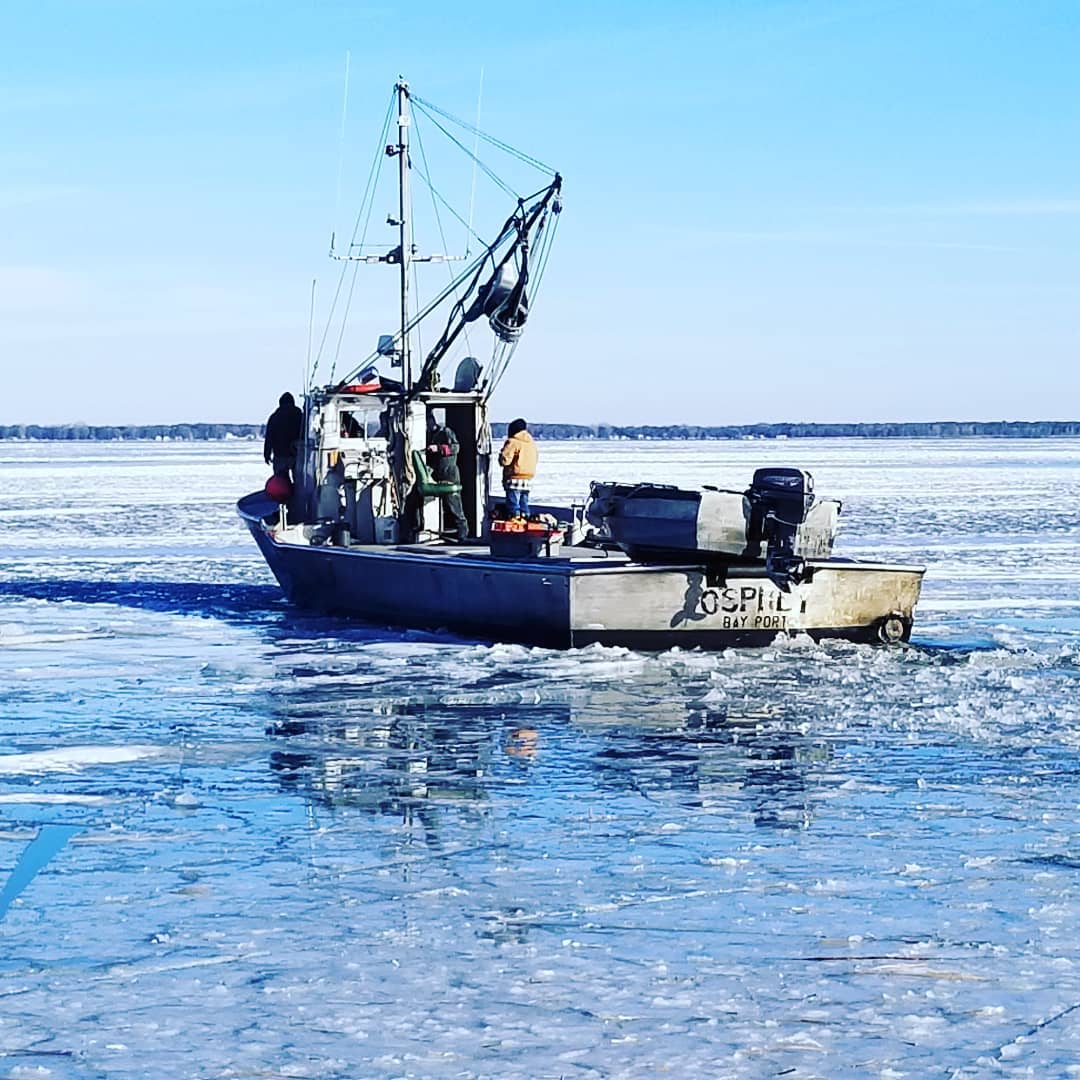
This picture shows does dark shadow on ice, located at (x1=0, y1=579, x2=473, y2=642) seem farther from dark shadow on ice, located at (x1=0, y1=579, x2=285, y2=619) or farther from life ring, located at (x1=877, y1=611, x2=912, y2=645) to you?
life ring, located at (x1=877, y1=611, x2=912, y2=645)

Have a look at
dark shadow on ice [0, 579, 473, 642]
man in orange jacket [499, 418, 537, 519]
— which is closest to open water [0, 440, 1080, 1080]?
dark shadow on ice [0, 579, 473, 642]

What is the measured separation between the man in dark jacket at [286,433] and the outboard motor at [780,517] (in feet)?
22.9

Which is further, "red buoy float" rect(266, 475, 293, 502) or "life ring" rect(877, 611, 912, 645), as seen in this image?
"red buoy float" rect(266, 475, 293, 502)

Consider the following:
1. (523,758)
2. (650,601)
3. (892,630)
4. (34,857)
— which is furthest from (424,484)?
(34,857)

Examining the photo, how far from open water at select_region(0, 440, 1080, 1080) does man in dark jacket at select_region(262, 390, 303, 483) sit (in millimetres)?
4134

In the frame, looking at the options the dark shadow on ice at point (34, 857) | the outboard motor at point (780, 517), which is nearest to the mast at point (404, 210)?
the outboard motor at point (780, 517)

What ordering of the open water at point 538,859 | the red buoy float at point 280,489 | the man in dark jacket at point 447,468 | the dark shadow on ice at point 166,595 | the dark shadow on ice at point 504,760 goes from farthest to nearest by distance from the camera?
the red buoy float at point 280,489 → the dark shadow on ice at point 166,595 → the man in dark jacket at point 447,468 → the dark shadow on ice at point 504,760 → the open water at point 538,859

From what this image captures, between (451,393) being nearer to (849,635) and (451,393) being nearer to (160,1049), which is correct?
(849,635)

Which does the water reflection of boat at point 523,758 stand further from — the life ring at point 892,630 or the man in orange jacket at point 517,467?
the man in orange jacket at point 517,467

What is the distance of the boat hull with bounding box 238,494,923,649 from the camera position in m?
13.1

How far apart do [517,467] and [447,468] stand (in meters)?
1.36

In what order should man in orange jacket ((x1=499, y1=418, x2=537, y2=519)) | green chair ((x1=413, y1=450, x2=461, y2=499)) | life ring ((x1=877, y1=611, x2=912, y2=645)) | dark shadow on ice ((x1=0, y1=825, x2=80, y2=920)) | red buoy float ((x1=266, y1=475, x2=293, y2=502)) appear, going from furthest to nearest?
red buoy float ((x1=266, y1=475, x2=293, y2=502)) < green chair ((x1=413, y1=450, x2=461, y2=499)) < man in orange jacket ((x1=499, y1=418, x2=537, y2=519)) < life ring ((x1=877, y1=611, x2=912, y2=645)) < dark shadow on ice ((x1=0, y1=825, x2=80, y2=920))

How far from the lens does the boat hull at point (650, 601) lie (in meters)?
13.1

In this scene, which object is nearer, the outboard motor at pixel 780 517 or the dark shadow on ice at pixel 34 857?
the dark shadow on ice at pixel 34 857
